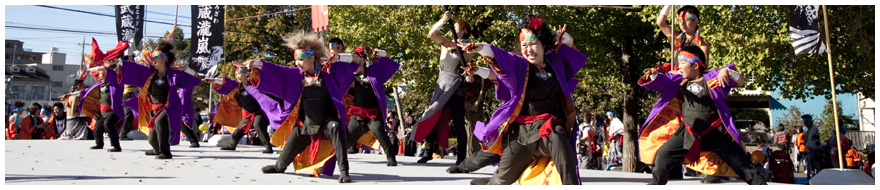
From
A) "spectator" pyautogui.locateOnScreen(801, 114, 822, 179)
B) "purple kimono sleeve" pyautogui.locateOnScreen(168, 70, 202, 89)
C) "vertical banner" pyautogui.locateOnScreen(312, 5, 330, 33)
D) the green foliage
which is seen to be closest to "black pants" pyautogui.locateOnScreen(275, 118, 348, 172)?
"purple kimono sleeve" pyautogui.locateOnScreen(168, 70, 202, 89)

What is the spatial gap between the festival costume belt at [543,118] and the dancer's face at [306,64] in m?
2.02

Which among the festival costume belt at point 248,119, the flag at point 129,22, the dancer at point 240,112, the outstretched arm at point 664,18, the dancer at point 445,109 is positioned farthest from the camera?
the flag at point 129,22

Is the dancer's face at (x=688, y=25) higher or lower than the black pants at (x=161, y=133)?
higher

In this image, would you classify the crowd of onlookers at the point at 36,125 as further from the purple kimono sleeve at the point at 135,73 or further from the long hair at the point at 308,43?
the long hair at the point at 308,43

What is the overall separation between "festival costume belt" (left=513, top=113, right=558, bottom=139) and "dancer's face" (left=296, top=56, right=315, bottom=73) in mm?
2016

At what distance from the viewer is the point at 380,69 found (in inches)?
319

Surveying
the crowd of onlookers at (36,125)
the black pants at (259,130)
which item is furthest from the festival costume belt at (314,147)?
the crowd of onlookers at (36,125)

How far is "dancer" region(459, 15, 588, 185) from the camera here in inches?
185

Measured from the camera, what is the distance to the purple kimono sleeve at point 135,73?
28.1 feet

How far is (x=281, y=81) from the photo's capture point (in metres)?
6.24

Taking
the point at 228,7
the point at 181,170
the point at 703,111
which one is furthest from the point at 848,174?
the point at 228,7

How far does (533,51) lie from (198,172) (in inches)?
137
